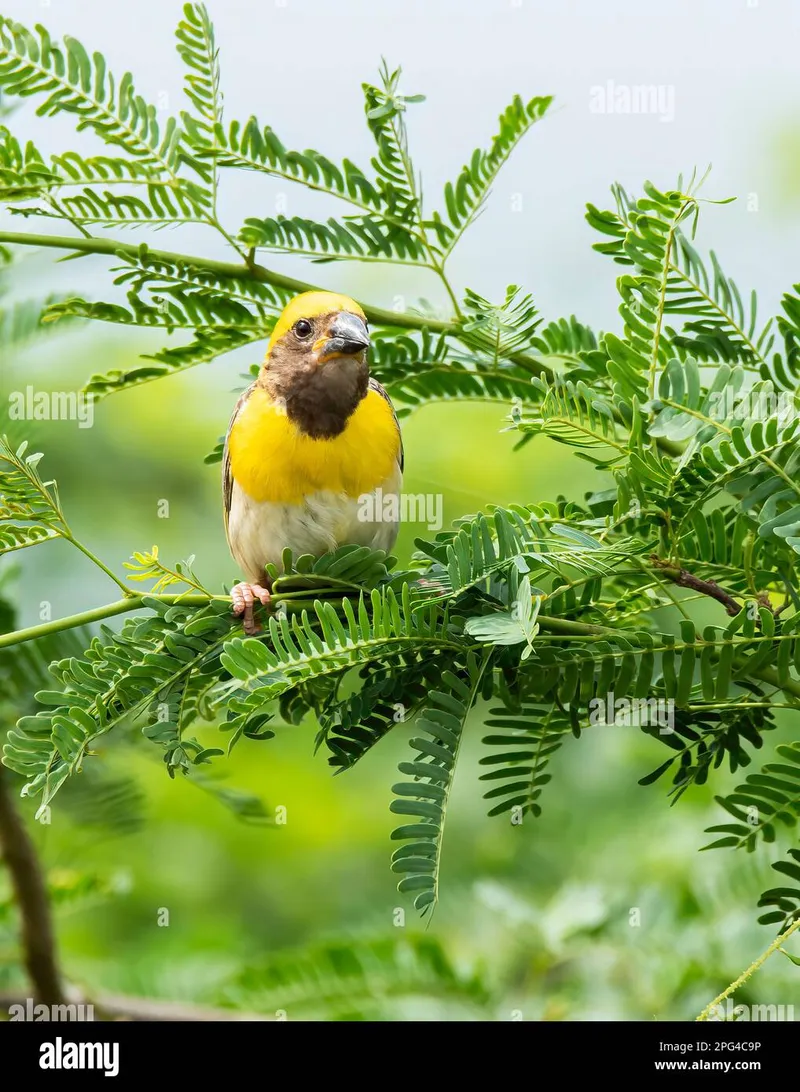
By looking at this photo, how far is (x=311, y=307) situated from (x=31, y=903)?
1.38 meters

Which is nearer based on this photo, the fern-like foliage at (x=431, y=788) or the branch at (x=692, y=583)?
the fern-like foliage at (x=431, y=788)

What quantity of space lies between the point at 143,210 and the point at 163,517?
7.93 ft

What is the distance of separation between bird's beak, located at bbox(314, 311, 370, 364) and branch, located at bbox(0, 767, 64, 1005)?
114 centimetres

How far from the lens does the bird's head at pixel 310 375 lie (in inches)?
94.7

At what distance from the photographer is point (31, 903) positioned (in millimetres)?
2506

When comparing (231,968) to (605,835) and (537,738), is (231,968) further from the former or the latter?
(537,738)

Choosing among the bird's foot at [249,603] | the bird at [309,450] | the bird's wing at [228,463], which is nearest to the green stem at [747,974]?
the bird's foot at [249,603]

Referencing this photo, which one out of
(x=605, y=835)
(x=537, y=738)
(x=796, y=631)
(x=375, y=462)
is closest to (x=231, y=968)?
(x=605, y=835)

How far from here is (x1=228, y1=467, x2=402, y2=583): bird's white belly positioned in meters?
2.42

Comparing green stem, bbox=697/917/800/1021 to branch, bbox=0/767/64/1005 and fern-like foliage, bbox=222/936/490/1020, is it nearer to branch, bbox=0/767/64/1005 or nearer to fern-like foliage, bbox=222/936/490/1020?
fern-like foliage, bbox=222/936/490/1020

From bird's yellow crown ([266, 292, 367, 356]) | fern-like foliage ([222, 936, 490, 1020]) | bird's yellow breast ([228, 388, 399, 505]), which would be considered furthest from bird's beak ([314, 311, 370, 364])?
fern-like foliage ([222, 936, 490, 1020])

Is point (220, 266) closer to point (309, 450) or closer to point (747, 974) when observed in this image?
point (309, 450)

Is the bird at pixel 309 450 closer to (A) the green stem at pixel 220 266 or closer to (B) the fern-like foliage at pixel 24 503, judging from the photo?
(A) the green stem at pixel 220 266

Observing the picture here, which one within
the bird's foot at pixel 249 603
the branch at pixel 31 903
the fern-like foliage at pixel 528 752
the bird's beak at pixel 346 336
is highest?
the bird's beak at pixel 346 336
